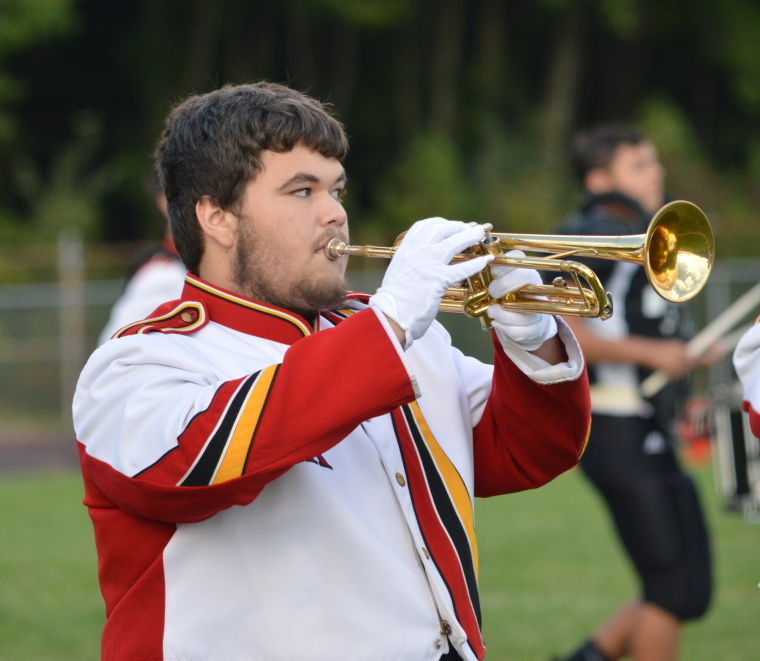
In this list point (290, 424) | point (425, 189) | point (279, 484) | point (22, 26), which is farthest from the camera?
point (425, 189)

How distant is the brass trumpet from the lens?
8.84 ft

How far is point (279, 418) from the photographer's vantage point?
2.45m

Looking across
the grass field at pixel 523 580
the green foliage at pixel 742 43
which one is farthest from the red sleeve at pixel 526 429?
the green foliage at pixel 742 43

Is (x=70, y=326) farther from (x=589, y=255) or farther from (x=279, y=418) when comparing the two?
(x=279, y=418)

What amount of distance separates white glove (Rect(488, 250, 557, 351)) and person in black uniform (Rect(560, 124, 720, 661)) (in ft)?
7.42

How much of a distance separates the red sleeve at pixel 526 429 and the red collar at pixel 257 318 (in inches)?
16.0

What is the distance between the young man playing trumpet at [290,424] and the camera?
2.47m

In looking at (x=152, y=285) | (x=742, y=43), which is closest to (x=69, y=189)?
(x=742, y=43)

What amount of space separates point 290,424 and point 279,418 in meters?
0.02

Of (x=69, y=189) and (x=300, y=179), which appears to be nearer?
(x=300, y=179)

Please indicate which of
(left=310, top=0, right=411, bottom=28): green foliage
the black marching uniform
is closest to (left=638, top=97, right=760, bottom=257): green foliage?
(left=310, top=0, right=411, bottom=28): green foliage

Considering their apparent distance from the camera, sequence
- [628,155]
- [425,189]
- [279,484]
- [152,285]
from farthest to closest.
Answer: [425,189]
[628,155]
[152,285]
[279,484]

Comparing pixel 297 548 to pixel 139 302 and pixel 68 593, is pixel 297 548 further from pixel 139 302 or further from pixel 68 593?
pixel 68 593

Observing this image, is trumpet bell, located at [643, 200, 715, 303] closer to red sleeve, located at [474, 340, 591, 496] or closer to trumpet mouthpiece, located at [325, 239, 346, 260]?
red sleeve, located at [474, 340, 591, 496]
